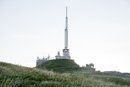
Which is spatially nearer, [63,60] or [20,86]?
[20,86]

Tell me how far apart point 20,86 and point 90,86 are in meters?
3.62

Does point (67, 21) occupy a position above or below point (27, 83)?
above

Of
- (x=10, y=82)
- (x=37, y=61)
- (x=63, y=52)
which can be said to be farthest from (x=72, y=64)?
(x=10, y=82)

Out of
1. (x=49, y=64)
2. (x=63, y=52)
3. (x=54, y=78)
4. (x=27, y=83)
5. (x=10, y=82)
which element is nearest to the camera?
(x=10, y=82)

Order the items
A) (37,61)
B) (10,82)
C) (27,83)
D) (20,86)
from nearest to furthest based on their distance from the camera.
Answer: (10,82) → (20,86) → (27,83) → (37,61)

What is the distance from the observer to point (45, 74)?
73.2ft

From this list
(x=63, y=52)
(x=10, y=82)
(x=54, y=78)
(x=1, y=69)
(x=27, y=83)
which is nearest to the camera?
(x=10, y=82)

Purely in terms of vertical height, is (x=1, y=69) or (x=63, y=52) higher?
(x=63, y=52)

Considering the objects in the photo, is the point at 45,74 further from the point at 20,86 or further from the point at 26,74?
the point at 20,86

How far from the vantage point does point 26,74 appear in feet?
69.2

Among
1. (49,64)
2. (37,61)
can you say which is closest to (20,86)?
(49,64)

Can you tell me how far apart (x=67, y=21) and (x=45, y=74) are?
333ft

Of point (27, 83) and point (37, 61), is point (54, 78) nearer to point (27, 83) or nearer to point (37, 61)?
point (27, 83)

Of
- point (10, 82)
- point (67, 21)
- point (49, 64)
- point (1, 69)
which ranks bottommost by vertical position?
point (10, 82)
